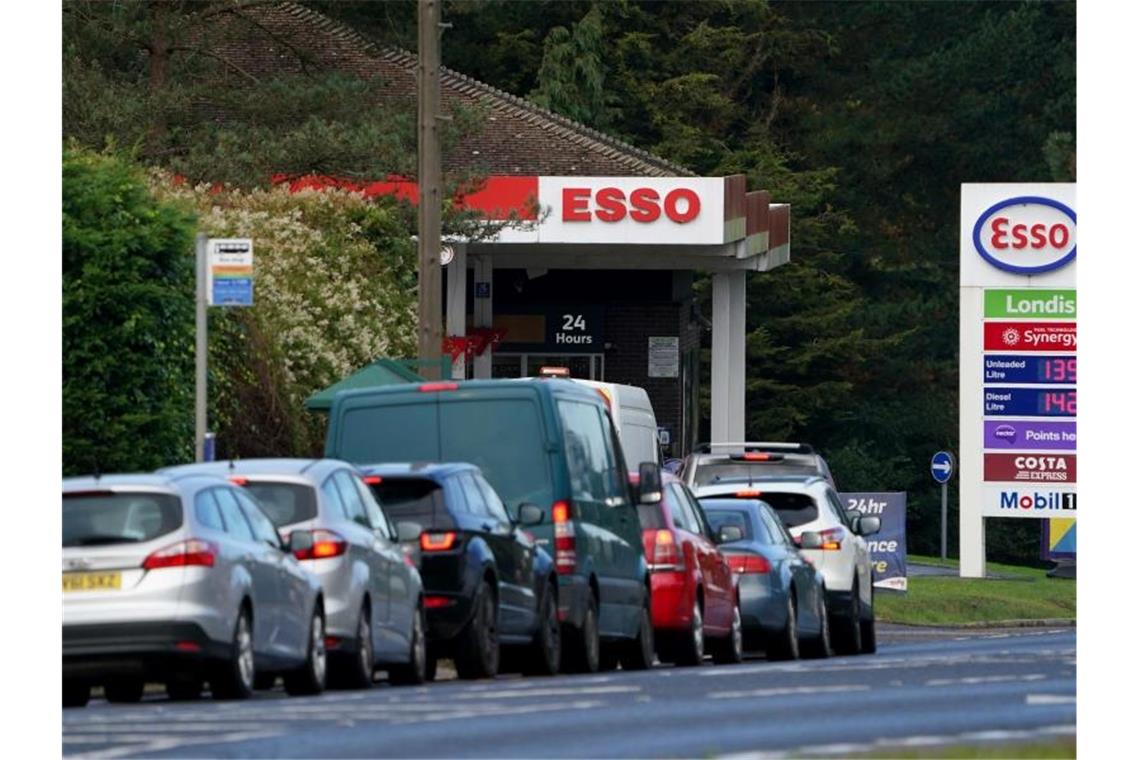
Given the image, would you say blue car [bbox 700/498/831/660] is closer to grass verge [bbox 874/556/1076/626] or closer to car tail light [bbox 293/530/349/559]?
car tail light [bbox 293/530/349/559]

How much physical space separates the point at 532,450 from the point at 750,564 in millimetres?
5288

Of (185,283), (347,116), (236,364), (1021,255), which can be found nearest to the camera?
(185,283)

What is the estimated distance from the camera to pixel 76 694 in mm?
18609

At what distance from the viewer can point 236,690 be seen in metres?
17.7

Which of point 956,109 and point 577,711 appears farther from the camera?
point 956,109

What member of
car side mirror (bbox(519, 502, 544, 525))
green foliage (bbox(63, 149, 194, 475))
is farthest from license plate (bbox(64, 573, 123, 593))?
green foliage (bbox(63, 149, 194, 475))

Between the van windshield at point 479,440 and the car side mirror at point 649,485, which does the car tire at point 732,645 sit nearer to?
the car side mirror at point 649,485

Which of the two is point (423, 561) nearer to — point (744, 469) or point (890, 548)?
point (744, 469)

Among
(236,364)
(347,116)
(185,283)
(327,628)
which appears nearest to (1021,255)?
(347,116)

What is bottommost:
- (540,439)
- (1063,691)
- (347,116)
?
(1063,691)

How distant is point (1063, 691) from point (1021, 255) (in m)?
33.7

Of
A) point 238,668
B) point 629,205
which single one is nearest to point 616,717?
point 238,668

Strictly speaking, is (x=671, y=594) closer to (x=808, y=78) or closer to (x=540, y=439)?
(x=540, y=439)

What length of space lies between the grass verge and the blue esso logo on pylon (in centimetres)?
536
